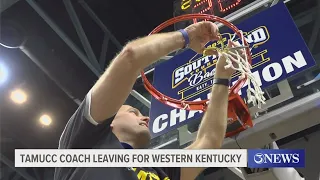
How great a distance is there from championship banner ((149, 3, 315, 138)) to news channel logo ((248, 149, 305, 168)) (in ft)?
1.09

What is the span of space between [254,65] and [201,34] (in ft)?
3.29

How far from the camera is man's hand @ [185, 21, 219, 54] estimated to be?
5.73ft

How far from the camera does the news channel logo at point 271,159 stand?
97.0 inches

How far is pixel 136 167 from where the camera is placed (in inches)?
60.0

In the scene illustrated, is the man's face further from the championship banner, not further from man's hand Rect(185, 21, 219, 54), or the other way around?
the championship banner

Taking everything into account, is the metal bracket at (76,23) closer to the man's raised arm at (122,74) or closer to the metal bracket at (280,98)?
the metal bracket at (280,98)

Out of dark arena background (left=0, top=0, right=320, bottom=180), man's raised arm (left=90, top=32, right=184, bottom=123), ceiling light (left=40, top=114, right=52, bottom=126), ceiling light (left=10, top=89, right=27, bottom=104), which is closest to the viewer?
man's raised arm (left=90, top=32, right=184, bottom=123)

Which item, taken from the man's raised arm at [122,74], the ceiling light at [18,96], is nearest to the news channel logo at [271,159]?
the man's raised arm at [122,74]

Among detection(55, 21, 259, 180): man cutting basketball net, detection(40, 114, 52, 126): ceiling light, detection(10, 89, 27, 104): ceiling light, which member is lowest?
detection(55, 21, 259, 180): man cutting basketball net

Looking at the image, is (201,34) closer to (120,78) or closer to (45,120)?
(120,78)

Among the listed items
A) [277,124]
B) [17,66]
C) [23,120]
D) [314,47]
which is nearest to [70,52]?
[17,66]

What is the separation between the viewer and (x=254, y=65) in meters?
2.74

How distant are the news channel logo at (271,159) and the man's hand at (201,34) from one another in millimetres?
823

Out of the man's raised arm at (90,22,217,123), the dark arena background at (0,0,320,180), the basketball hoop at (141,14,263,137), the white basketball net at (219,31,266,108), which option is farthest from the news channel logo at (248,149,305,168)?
the dark arena background at (0,0,320,180)
